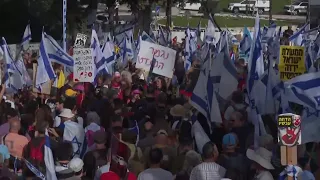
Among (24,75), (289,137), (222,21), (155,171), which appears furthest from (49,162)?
(222,21)

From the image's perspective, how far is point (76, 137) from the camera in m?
9.39

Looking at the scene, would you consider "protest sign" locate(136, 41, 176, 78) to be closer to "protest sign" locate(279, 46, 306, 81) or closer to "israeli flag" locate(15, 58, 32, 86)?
"israeli flag" locate(15, 58, 32, 86)

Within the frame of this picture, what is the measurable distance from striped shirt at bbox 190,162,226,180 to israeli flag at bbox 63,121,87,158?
2.22m

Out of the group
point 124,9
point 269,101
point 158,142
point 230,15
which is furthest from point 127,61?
point 124,9

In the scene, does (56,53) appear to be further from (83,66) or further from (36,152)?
(36,152)

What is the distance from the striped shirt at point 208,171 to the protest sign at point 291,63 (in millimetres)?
3206

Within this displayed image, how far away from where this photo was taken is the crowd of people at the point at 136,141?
7582 mm

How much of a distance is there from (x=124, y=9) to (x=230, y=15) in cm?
1083

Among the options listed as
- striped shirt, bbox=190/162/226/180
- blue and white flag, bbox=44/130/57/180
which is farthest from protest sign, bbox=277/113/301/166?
blue and white flag, bbox=44/130/57/180

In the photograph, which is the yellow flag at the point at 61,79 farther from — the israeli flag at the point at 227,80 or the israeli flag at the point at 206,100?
the israeli flag at the point at 206,100

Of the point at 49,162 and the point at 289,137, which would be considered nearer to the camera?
the point at 289,137

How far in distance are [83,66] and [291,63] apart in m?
5.05

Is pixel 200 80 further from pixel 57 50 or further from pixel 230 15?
pixel 230 15

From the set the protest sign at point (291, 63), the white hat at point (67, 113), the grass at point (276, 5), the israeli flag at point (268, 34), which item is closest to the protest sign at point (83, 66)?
the white hat at point (67, 113)
